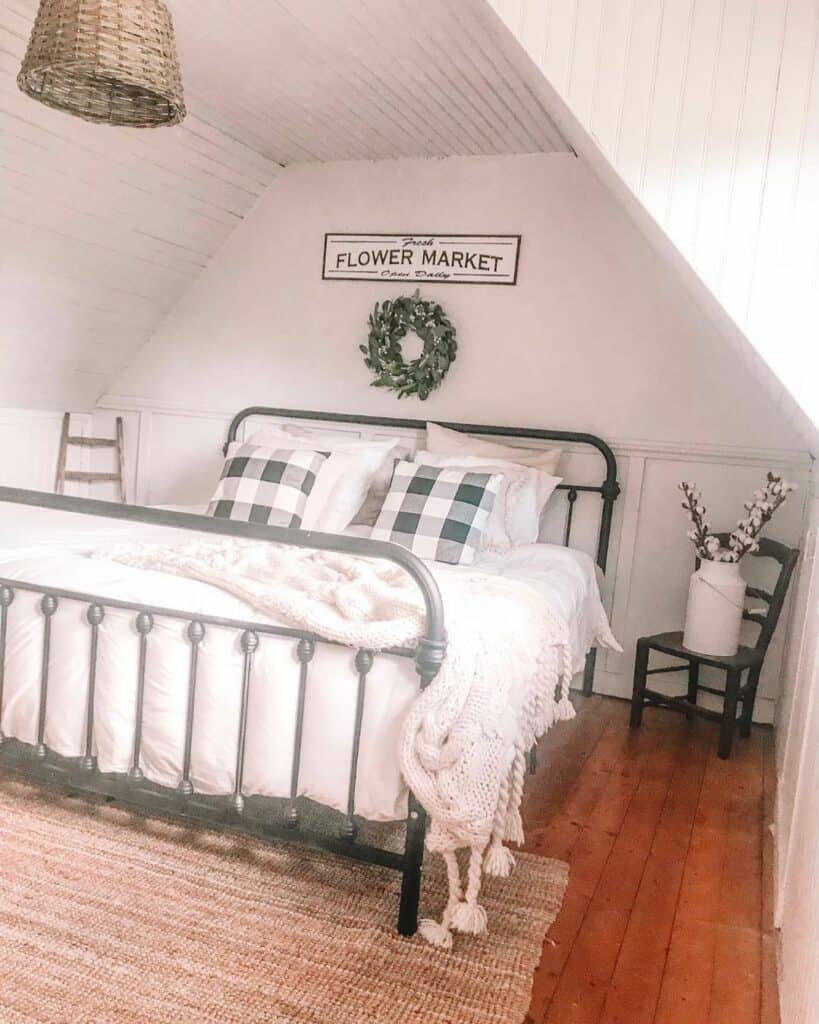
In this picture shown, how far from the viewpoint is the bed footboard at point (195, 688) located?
5.28ft

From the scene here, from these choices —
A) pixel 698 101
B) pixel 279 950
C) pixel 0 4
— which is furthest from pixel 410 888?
pixel 0 4

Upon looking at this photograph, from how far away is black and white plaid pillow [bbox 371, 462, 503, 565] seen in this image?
2.80m

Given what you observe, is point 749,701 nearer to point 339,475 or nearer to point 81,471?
point 339,475

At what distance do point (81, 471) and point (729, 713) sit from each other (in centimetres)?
315

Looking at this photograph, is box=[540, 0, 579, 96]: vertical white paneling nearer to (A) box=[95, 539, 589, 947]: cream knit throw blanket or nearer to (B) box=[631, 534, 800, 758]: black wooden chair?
(A) box=[95, 539, 589, 947]: cream knit throw blanket

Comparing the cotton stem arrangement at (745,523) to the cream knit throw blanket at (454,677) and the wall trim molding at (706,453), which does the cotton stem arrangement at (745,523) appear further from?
the cream knit throw blanket at (454,677)

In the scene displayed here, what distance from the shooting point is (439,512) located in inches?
113

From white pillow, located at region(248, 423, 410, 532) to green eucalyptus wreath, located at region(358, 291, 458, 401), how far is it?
0.30 meters

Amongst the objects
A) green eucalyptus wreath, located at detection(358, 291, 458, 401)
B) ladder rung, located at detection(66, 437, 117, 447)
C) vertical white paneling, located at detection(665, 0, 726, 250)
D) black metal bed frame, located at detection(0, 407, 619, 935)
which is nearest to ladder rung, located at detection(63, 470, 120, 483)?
ladder rung, located at detection(66, 437, 117, 447)

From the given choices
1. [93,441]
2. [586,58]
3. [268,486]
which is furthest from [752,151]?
Result: [93,441]

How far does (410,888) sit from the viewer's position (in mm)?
1679

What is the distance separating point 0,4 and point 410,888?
8.43ft

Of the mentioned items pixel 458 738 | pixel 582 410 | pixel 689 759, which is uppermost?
pixel 582 410

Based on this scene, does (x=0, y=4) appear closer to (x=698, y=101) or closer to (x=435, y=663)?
(x=698, y=101)
